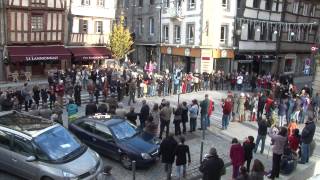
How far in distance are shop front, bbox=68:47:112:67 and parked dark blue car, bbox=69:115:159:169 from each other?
1887cm

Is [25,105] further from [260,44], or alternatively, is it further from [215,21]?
[260,44]

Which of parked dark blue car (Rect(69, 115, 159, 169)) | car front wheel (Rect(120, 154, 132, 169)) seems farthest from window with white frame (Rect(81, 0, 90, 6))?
car front wheel (Rect(120, 154, 132, 169))

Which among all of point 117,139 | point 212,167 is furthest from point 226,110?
point 212,167

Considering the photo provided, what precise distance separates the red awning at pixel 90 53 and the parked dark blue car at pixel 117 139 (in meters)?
18.8

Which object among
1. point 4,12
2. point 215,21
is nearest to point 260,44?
point 215,21

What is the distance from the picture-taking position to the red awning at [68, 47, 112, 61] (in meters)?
32.9

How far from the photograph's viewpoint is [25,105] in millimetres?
20922

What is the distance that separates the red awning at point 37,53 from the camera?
2907 centimetres

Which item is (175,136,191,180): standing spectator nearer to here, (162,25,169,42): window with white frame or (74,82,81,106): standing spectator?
(74,82,81,106): standing spectator

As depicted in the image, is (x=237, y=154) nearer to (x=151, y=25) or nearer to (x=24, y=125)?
(x=24, y=125)

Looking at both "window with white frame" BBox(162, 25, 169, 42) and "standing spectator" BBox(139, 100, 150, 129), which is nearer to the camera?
"standing spectator" BBox(139, 100, 150, 129)

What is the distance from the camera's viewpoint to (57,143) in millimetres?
11773

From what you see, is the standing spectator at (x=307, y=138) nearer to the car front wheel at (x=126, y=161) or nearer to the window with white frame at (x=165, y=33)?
the car front wheel at (x=126, y=161)

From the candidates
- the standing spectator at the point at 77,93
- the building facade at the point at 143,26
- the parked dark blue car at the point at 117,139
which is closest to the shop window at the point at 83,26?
the building facade at the point at 143,26
